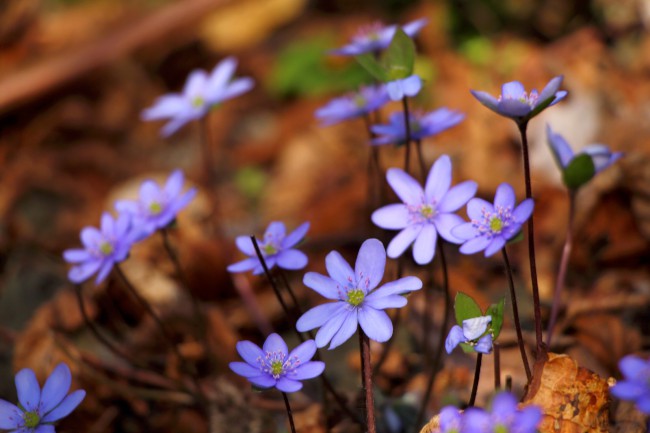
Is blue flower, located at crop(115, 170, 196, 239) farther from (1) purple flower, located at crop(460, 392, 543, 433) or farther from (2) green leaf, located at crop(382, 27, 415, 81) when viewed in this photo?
(1) purple flower, located at crop(460, 392, 543, 433)

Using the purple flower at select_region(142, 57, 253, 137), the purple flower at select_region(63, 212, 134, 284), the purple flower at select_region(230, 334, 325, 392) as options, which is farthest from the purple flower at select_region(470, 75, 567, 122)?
the purple flower at select_region(142, 57, 253, 137)

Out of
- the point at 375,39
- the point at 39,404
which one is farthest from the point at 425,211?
the point at 39,404

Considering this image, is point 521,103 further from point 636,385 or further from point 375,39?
point 375,39

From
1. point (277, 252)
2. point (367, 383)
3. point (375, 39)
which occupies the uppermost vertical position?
point (375, 39)

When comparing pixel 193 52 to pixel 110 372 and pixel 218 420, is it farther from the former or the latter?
pixel 218 420

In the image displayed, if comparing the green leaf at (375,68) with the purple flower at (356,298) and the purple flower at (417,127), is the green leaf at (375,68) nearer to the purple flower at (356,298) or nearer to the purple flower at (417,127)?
the purple flower at (417,127)

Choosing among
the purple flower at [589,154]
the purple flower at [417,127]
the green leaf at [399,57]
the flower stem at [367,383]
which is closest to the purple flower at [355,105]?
the purple flower at [417,127]

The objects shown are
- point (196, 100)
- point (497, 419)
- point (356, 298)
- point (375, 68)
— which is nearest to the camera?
point (497, 419)
